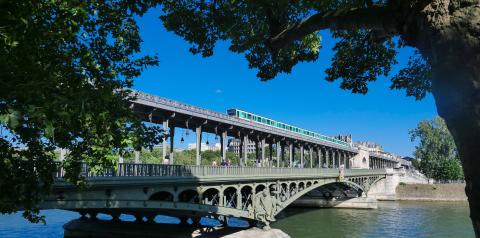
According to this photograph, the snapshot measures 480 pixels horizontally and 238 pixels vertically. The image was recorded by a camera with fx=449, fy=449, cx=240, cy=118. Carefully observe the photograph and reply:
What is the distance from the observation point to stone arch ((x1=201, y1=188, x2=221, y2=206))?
2772 centimetres

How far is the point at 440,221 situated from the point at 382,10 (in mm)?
46830

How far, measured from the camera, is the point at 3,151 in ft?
27.9

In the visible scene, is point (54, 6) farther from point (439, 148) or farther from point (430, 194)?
point (439, 148)

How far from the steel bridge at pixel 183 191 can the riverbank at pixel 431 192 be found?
4337cm

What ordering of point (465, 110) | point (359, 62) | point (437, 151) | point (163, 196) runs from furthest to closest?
point (437, 151) < point (163, 196) < point (359, 62) < point (465, 110)

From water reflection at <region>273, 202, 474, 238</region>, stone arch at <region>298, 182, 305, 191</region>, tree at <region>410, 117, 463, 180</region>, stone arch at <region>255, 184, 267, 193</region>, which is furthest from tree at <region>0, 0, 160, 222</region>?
tree at <region>410, 117, 463, 180</region>

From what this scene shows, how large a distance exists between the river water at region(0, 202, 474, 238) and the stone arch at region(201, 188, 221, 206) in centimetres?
1082

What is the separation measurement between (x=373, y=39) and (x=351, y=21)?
91 centimetres

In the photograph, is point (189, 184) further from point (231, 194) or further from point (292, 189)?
point (292, 189)

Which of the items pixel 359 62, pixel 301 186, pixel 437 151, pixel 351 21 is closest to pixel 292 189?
pixel 301 186

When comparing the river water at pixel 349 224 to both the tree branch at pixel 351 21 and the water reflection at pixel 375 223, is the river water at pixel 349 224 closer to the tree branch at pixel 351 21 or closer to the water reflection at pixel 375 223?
the water reflection at pixel 375 223

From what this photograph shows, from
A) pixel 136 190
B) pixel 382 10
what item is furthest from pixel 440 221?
pixel 382 10

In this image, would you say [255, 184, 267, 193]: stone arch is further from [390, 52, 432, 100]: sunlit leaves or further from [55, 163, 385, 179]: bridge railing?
[390, 52, 432, 100]: sunlit leaves

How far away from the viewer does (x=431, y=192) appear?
79.4 meters
